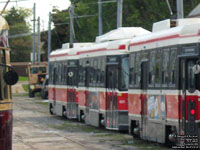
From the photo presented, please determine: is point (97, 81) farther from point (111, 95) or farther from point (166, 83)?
point (166, 83)

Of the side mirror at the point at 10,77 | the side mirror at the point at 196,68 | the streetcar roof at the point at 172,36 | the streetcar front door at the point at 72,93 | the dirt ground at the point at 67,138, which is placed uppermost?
the streetcar roof at the point at 172,36

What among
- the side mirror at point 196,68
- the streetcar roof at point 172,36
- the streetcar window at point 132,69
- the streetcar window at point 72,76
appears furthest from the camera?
the streetcar window at point 72,76

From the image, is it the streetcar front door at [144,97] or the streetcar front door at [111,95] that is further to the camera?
the streetcar front door at [111,95]

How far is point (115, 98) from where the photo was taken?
24.9 m

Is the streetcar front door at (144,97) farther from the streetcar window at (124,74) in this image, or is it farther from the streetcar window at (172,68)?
the streetcar window at (124,74)

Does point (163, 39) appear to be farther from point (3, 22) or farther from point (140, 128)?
point (3, 22)

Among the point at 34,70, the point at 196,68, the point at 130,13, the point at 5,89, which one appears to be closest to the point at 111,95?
the point at 196,68

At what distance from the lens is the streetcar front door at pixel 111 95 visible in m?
24.9

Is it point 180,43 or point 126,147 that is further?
point 126,147

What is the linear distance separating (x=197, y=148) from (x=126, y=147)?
2.95 meters

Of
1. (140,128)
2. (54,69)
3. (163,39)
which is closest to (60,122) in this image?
(54,69)

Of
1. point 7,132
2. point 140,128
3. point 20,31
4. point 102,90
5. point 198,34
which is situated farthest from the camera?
point 20,31

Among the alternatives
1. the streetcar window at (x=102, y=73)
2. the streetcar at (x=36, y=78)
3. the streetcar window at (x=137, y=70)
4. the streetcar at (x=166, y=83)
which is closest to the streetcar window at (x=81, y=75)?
the streetcar window at (x=102, y=73)

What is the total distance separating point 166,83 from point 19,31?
13056 centimetres
